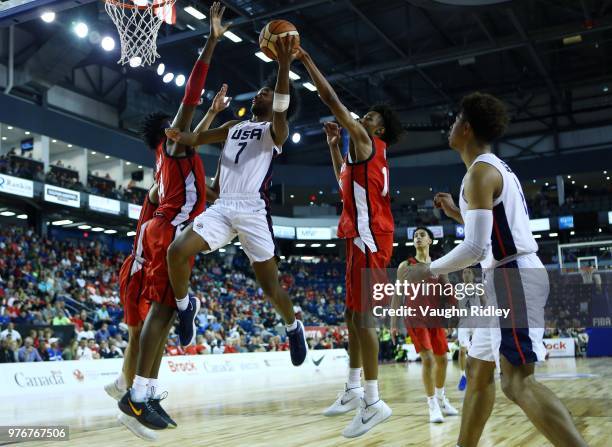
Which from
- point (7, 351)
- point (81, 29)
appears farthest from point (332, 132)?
point (81, 29)

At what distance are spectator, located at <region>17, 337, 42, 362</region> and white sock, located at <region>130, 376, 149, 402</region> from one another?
991 centimetres

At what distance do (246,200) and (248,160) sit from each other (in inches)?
12.8

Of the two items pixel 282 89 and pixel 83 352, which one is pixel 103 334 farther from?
pixel 282 89

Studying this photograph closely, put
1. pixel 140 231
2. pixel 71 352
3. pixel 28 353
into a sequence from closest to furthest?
pixel 140 231 → pixel 28 353 → pixel 71 352

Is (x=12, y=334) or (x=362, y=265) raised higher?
(x=362, y=265)

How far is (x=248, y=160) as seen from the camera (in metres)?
5.01

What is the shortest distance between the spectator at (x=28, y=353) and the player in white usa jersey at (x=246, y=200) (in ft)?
32.3

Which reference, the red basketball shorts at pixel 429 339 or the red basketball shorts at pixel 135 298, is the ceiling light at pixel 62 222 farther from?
the red basketball shorts at pixel 135 298

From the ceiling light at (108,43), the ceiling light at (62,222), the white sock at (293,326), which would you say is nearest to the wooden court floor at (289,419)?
the white sock at (293,326)

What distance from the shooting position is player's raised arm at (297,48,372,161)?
486 centimetres

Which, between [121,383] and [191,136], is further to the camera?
[121,383]

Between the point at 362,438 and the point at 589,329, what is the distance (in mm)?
19920

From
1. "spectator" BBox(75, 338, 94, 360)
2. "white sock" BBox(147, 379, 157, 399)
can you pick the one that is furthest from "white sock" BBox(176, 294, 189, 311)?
"spectator" BBox(75, 338, 94, 360)

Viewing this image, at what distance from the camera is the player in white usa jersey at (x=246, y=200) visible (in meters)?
4.62
